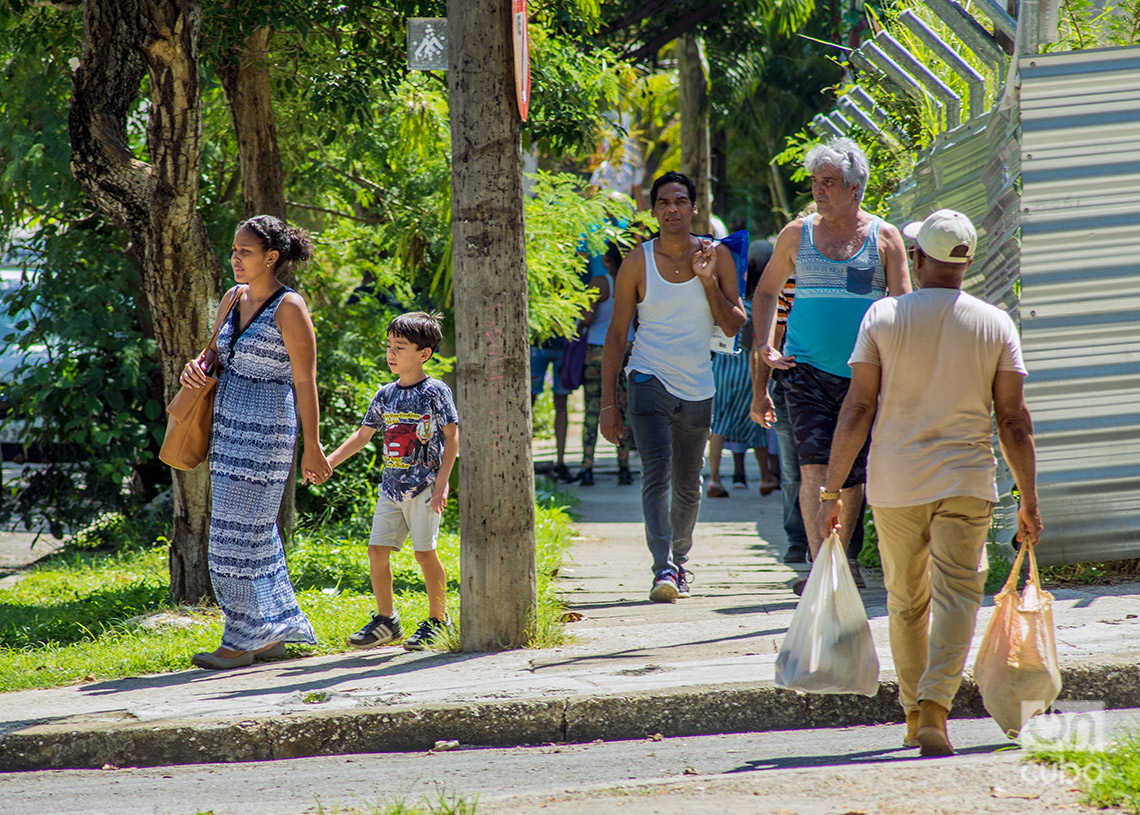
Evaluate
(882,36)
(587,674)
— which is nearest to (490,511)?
(587,674)

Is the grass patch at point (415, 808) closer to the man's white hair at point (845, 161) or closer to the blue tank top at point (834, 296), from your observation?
the blue tank top at point (834, 296)

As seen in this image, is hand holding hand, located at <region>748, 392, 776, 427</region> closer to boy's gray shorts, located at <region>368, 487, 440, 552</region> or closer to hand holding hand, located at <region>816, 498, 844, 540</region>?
boy's gray shorts, located at <region>368, 487, 440, 552</region>

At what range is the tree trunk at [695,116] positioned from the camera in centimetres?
1716

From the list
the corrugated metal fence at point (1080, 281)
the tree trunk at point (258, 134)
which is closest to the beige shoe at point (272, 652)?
the tree trunk at point (258, 134)

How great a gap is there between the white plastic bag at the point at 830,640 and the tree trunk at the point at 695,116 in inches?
531

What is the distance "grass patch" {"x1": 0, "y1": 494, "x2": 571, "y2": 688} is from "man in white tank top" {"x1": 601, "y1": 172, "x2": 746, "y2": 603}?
0.88m

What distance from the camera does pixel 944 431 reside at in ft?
12.6

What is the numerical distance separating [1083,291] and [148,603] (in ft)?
16.4

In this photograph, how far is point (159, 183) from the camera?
617 centimetres

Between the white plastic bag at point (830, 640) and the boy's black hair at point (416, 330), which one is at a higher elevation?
the boy's black hair at point (416, 330)

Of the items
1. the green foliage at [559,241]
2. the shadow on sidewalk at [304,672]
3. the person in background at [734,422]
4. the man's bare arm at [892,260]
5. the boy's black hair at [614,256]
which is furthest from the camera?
the boy's black hair at [614,256]

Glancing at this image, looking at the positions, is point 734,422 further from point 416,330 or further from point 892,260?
point 416,330

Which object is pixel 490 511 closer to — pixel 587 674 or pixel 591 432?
pixel 587 674

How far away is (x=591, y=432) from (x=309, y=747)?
23.2 ft
